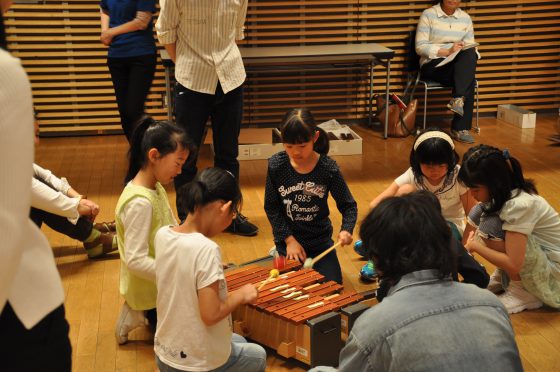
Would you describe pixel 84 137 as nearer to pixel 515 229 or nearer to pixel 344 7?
pixel 344 7

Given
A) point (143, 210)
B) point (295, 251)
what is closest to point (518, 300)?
point (295, 251)

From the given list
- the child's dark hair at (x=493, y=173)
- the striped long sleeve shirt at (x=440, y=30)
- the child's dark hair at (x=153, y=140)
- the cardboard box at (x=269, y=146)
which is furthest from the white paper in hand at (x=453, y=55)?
the child's dark hair at (x=153, y=140)

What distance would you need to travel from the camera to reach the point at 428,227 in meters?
Result: 1.72

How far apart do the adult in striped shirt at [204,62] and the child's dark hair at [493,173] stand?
167 cm

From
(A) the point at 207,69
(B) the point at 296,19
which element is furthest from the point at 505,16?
(A) the point at 207,69

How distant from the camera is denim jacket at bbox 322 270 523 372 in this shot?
1.55 meters

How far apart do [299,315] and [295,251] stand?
62cm

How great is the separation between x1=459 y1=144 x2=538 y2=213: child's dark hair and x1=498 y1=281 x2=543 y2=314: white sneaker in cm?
48

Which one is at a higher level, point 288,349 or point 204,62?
point 204,62

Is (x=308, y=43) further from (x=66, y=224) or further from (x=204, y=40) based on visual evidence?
(x=66, y=224)

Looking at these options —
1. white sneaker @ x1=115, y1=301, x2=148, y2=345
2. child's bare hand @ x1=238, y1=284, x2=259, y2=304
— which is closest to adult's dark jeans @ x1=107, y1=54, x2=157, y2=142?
white sneaker @ x1=115, y1=301, x2=148, y2=345

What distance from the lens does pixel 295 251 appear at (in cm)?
352

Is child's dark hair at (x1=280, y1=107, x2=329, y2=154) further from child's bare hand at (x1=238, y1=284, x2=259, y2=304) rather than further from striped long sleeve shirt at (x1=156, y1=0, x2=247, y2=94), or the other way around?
child's bare hand at (x1=238, y1=284, x2=259, y2=304)

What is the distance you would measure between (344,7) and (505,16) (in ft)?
5.77
